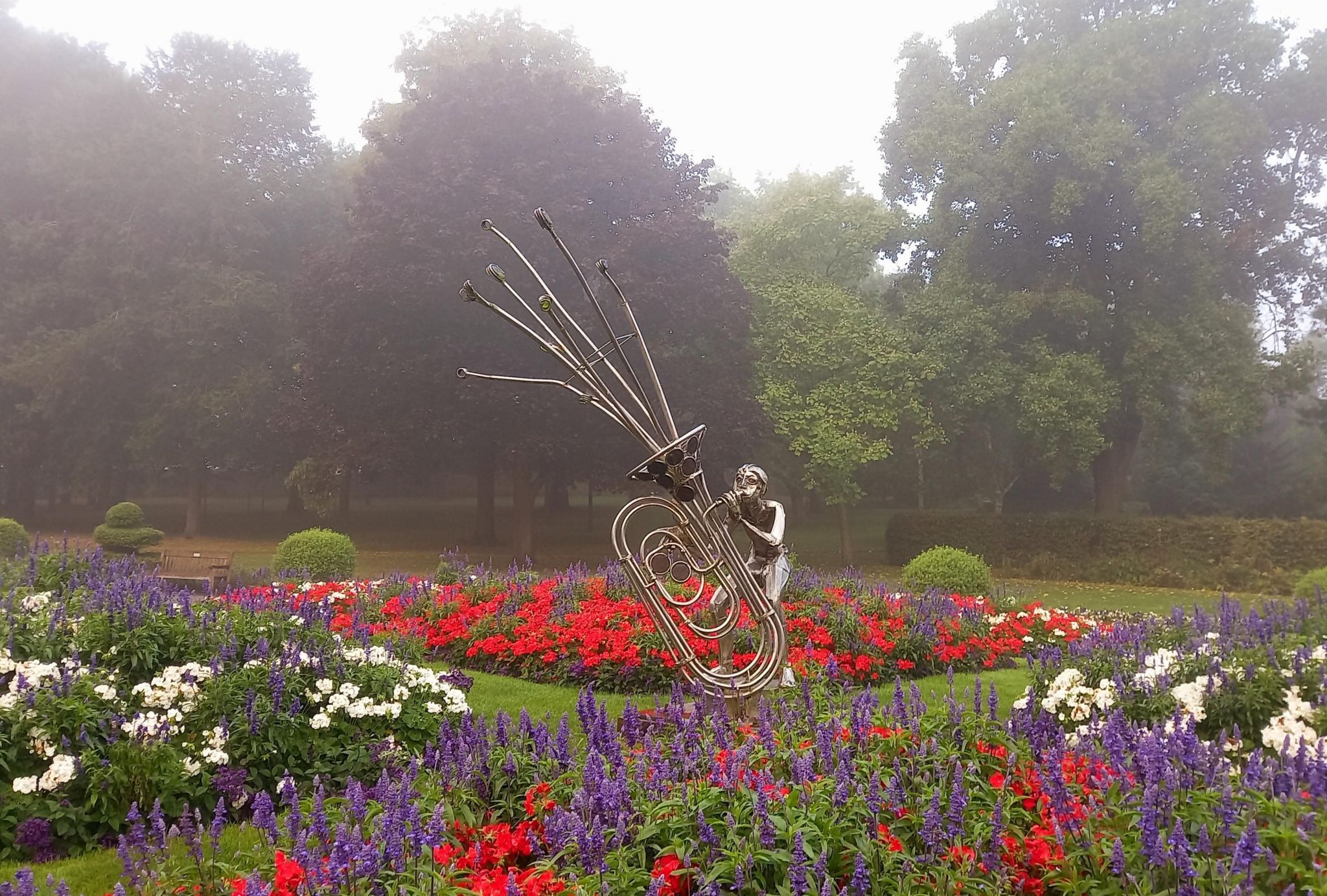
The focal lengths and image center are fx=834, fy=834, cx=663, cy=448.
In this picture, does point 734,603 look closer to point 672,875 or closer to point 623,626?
point 672,875

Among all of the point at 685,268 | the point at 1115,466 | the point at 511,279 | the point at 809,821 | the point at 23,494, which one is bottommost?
the point at 809,821

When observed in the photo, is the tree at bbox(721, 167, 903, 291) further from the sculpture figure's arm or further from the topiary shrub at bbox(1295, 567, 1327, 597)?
the sculpture figure's arm

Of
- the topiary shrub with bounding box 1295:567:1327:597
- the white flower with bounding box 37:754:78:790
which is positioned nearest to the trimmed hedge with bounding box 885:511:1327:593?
the topiary shrub with bounding box 1295:567:1327:597

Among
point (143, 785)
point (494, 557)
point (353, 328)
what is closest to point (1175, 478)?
point (494, 557)

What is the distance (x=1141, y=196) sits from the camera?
19.2 metres

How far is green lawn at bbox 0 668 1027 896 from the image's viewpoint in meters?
4.09

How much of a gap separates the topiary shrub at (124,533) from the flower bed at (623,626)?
10231 millimetres

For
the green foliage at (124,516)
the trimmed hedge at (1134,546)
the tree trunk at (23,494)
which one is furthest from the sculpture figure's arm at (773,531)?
the tree trunk at (23,494)

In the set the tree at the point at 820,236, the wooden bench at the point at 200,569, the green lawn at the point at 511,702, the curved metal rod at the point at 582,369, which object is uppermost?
the tree at the point at 820,236

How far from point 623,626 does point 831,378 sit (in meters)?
14.2

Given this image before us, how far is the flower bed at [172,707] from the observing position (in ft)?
14.5

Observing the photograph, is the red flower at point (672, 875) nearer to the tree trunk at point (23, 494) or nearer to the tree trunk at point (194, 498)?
the tree trunk at point (194, 498)

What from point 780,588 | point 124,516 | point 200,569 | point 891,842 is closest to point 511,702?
point 780,588

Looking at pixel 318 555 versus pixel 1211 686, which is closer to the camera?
pixel 1211 686
